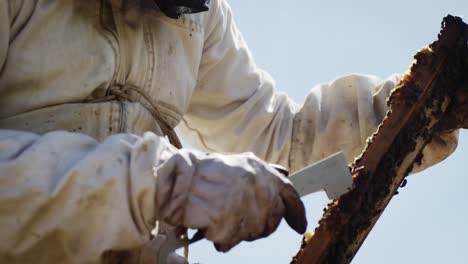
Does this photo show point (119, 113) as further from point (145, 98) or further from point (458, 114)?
point (458, 114)

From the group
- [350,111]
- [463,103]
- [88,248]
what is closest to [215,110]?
[350,111]

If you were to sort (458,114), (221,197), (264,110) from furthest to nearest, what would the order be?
(264,110) < (458,114) < (221,197)

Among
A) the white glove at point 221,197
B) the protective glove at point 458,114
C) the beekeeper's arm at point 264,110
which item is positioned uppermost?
the protective glove at point 458,114

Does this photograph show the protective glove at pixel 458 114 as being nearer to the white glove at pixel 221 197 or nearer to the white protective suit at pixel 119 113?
the white protective suit at pixel 119 113

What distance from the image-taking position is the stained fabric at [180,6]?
4.86 m

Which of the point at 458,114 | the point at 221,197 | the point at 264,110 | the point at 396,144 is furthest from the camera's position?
the point at 264,110

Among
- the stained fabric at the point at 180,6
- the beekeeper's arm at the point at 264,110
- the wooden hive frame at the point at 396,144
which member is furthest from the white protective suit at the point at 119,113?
the wooden hive frame at the point at 396,144

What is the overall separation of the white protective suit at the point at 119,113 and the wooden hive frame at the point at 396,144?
0.54m

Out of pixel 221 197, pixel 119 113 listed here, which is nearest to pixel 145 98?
pixel 119 113

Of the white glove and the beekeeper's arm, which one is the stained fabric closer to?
the beekeeper's arm

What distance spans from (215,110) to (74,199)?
2.36 metres

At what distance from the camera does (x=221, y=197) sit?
3717 millimetres

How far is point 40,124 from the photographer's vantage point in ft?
15.3

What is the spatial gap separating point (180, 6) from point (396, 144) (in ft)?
3.84
